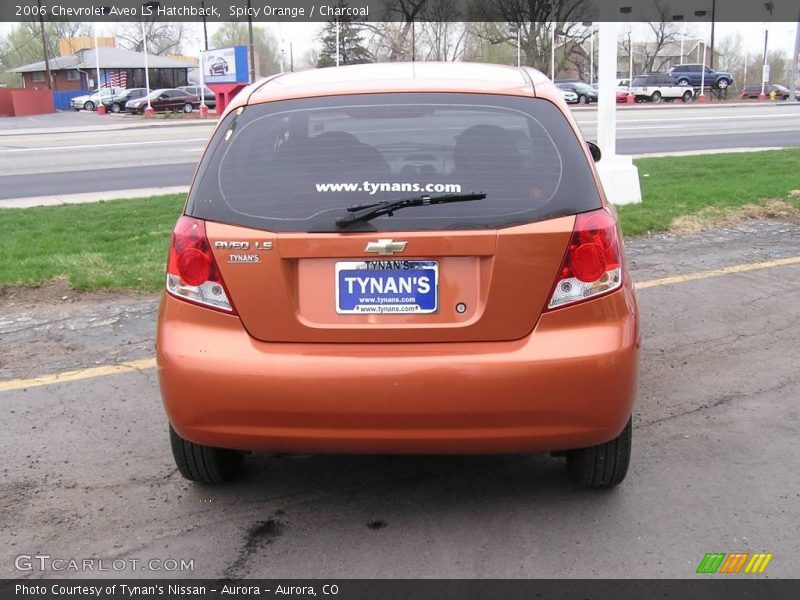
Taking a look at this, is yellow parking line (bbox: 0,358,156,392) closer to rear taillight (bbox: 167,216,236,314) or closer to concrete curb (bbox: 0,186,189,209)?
rear taillight (bbox: 167,216,236,314)

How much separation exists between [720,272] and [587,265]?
15.0 ft

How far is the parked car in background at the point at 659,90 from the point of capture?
56625mm

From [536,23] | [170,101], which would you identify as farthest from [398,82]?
[536,23]

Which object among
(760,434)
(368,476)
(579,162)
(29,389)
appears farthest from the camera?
(29,389)

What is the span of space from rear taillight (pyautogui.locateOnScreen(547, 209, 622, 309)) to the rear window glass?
0.27 feet

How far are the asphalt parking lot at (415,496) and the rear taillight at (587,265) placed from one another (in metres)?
0.93

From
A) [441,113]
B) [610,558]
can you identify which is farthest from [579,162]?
[610,558]

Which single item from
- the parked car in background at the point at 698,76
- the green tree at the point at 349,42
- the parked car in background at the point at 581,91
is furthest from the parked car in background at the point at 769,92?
the green tree at the point at 349,42

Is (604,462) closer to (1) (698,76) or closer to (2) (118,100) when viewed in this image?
(2) (118,100)

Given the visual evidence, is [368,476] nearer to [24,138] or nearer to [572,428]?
[572,428]

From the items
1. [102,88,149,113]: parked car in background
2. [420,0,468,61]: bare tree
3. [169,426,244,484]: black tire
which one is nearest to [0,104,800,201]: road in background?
[169,426,244,484]: black tire

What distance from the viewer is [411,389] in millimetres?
2924

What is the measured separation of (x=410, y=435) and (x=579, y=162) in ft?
4.05

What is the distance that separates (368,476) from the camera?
371 cm
